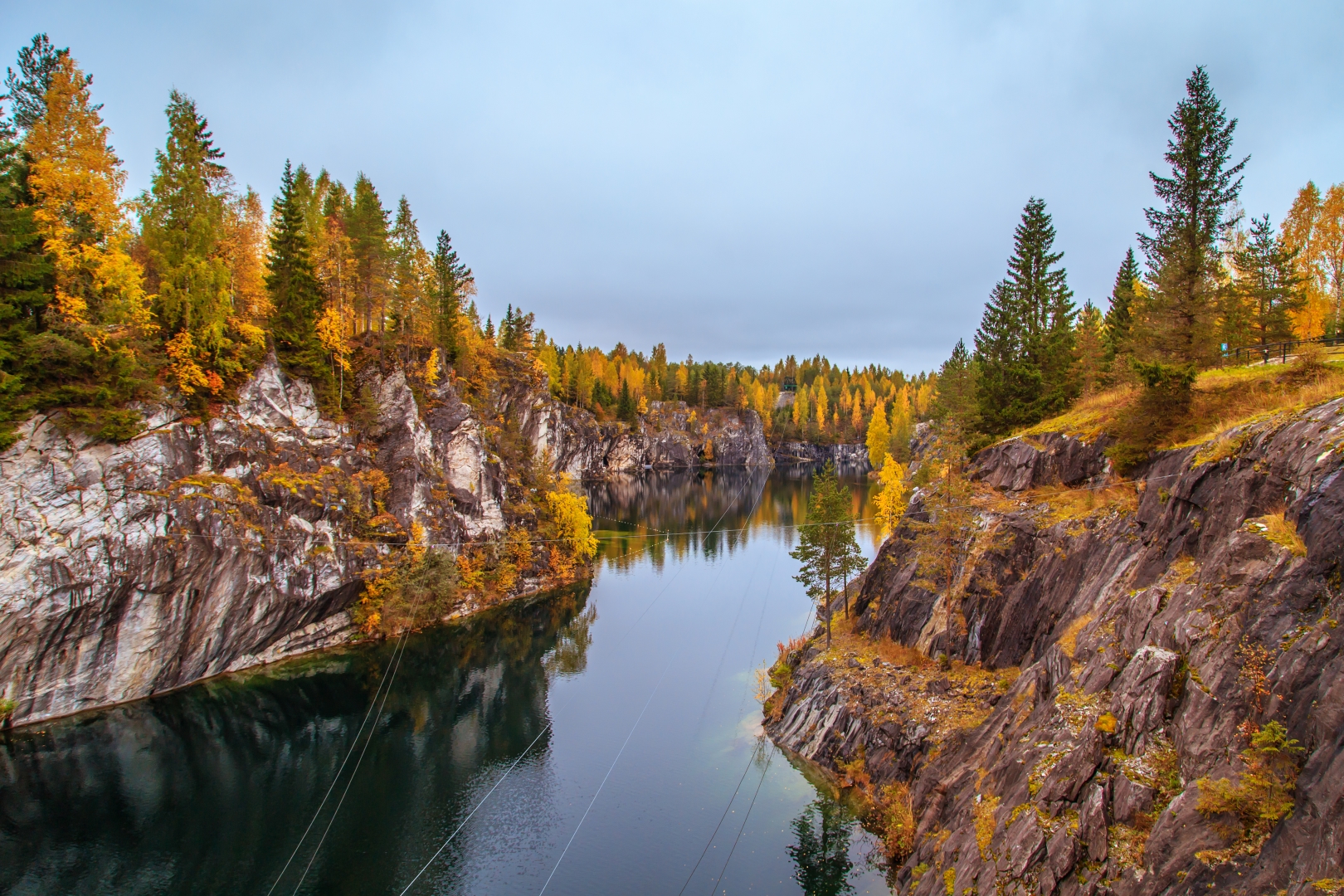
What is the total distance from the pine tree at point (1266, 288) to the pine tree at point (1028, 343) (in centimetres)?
800

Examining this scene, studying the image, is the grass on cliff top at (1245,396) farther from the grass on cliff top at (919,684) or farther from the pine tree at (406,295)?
the pine tree at (406,295)

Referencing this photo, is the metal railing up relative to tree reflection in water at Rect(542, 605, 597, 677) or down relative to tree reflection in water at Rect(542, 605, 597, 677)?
up

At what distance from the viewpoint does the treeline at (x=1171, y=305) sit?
78.4 feet

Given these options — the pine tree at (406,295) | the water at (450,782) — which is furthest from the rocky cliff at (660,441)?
the water at (450,782)

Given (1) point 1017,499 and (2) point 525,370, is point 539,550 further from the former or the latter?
(1) point 1017,499

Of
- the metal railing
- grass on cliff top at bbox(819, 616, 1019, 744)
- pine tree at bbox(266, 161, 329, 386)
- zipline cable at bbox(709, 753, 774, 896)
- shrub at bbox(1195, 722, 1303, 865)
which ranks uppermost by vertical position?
pine tree at bbox(266, 161, 329, 386)

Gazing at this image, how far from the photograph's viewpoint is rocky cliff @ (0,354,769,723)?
2836cm

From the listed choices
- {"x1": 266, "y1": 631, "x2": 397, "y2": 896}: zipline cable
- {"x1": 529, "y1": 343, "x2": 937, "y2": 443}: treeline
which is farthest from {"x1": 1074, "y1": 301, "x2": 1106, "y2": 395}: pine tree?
{"x1": 529, "y1": 343, "x2": 937, "y2": 443}: treeline

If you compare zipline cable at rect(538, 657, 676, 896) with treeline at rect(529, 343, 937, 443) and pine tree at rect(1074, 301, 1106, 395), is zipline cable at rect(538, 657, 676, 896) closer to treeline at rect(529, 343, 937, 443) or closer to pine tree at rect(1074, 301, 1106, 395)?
pine tree at rect(1074, 301, 1106, 395)

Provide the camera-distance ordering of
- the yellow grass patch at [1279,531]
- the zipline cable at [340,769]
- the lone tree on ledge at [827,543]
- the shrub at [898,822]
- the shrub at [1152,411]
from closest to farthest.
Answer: the yellow grass patch at [1279,531]
the shrub at [1152,411]
the shrub at [898,822]
the zipline cable at [340,769]
the lone tree on ledge at [827,543]

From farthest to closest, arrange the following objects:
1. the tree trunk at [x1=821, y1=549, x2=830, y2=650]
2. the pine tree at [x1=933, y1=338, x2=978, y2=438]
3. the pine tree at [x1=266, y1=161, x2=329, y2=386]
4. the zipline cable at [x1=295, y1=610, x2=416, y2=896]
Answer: the pine tree at [x1=933, y1=338, x2=978, y2=438] < the pine tree at [x1=266, y1=161, x2=329, y2=386] < the tree trunk at [x1=821, y1=549, x2=830, y2=650] < the zipline cable at [x1=295, y1=610, x2=416, y2=896]

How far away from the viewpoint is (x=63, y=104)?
1208 inches

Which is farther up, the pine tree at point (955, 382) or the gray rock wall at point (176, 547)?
the pine tree at point (955, 382)

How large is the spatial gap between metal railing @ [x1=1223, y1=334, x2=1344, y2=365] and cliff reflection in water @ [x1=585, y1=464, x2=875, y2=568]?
47.3m
